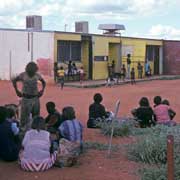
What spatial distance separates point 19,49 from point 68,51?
324 centimetres

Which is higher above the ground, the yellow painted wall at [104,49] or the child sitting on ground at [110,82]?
the yellow painted wall at [104,49]

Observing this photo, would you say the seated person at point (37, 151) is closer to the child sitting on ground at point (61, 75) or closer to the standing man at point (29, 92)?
the standing man at point (29, 92)

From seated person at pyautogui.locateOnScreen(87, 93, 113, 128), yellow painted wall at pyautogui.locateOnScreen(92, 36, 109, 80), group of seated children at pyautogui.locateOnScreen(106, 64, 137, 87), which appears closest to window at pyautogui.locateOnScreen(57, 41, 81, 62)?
yellow painted wall at pyautogui.locateOnScreen(92, 36, 109, 80)

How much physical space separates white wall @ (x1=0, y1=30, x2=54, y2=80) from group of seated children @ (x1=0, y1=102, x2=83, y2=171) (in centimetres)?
2371

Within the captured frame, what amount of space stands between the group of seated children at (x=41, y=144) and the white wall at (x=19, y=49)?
77.8 ft

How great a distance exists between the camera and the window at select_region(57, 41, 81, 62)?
1324 inches

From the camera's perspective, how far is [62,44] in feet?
111

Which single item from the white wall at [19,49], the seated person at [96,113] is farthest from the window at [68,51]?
the seated person at [96,113]

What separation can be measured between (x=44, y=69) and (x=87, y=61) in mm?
4653

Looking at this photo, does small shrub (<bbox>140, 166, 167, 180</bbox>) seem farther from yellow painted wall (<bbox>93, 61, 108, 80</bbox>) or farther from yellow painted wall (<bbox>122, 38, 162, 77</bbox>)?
yellow painted wall (<bbox>122, 38, 162, 77</bbox>)

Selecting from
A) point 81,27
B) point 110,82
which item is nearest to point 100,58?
point 110,82

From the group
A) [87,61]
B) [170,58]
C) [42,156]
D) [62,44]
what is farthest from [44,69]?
[42,156]

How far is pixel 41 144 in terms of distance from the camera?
773 centimetres

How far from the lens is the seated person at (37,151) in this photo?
25.1 ft
